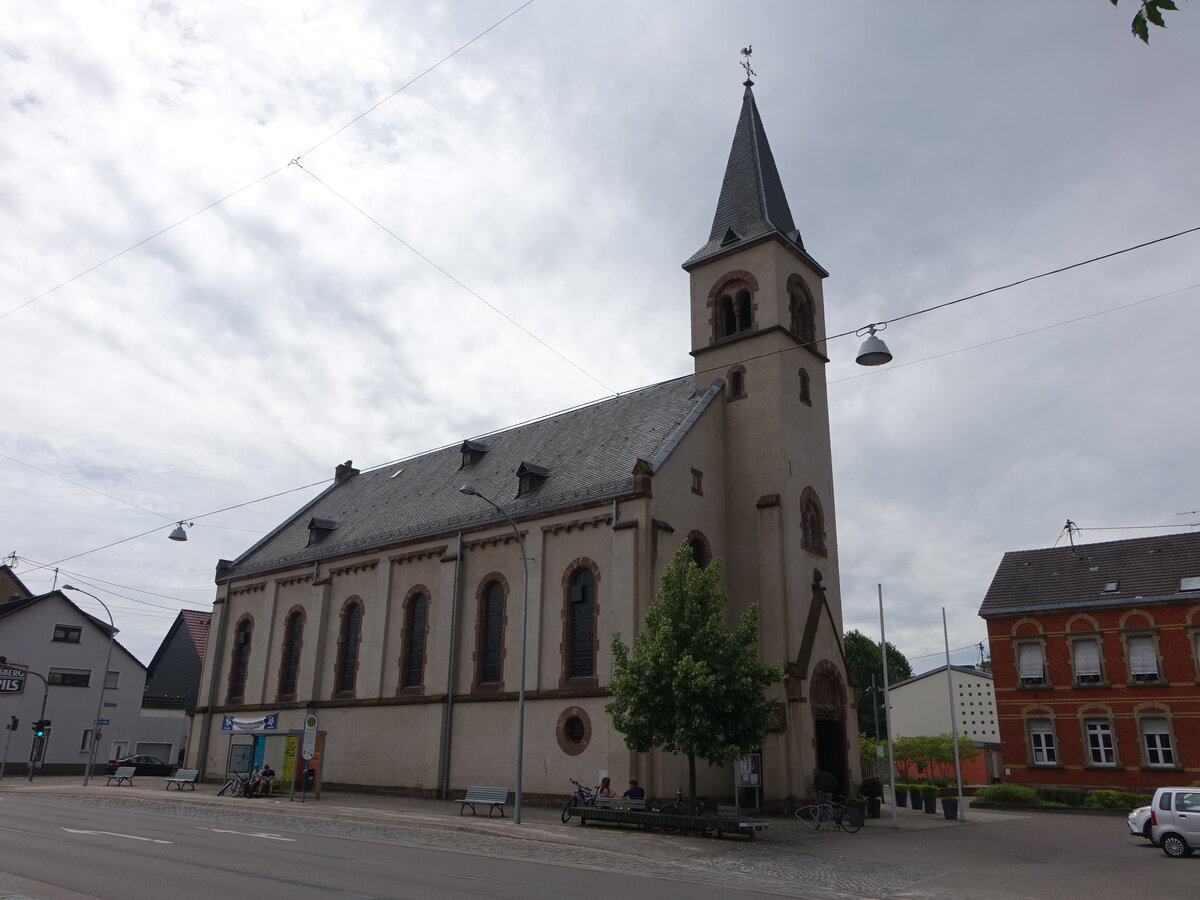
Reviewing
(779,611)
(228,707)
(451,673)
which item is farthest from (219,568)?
(779,611)

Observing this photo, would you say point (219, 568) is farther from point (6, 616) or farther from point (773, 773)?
point (773, 773)

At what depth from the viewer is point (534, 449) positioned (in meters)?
38.1

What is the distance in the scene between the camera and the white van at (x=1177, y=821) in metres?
21.3

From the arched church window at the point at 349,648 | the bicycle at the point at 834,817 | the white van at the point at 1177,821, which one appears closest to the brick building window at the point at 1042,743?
the white van at the point at 1177,821

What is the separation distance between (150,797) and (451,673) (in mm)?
11880

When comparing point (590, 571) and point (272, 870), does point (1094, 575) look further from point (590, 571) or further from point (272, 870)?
point (272, 870)

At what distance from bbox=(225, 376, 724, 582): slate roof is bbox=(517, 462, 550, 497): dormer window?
0.40 ft

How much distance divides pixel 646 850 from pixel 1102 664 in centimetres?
3315

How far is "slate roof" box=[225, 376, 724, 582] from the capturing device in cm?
3203

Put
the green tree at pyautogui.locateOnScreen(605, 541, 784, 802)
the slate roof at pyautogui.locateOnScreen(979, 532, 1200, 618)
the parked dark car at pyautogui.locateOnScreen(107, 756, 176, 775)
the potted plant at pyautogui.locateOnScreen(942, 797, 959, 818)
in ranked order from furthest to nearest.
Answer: the parked dark car at pyautogui.locateOnScreen(107, 756, 176, 775) → the slate roof at pyautogui.locateOnScreen(979, 532, 1200, 618) → the potted plant at pyautogui.locateOnScreen(942, 797, 959, 818) → the green tree at pyautogui.locateOnScreen(605, 541, 784, 802)

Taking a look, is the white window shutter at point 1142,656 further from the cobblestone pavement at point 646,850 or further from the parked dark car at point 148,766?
the parked dark car at point 148,766

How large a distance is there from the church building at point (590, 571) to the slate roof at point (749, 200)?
0.11 meters

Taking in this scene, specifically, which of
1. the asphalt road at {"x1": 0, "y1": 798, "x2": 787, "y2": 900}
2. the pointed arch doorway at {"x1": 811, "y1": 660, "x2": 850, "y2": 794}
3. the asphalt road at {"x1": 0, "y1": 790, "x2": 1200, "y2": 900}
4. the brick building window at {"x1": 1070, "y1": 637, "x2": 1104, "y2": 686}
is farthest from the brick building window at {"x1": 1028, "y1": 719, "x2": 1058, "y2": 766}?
the asphalt road at {"x1": 0, "y1": 798, "x2": 787, "y2": 900}

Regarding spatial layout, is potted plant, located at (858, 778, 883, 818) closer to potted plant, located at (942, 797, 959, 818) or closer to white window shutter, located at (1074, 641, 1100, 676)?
potted plant, located at (942, 797, 959, 818)
